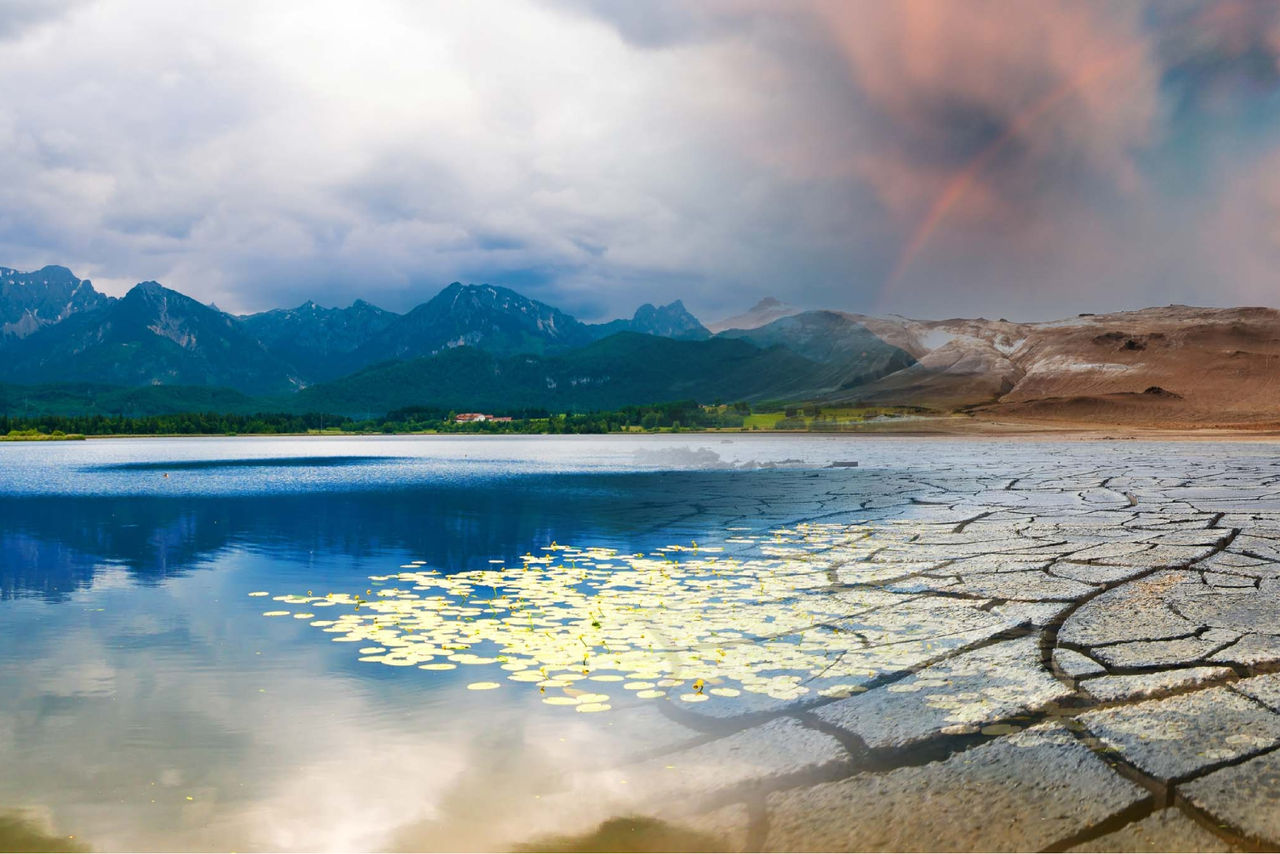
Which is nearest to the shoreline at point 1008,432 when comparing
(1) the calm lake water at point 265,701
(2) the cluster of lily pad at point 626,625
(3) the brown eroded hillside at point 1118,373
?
(3) the brown eroded hillside at point 1118,373

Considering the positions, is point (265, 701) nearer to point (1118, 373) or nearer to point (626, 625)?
point (626, 625)

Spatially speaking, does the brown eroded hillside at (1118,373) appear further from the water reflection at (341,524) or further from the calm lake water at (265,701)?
the calm lake water at (265,701)

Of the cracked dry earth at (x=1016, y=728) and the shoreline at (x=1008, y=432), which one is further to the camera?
the shoreline at (x=1008, y=432)

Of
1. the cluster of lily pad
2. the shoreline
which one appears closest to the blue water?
the cluster of lily pad

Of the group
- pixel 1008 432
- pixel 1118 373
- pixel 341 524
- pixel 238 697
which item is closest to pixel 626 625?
pixel 238 697

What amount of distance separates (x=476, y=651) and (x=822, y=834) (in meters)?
4.84

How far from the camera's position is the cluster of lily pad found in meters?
7.26

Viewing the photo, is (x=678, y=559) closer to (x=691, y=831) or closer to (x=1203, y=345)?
(x=691, y=831)

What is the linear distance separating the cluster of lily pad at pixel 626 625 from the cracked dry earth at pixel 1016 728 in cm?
39

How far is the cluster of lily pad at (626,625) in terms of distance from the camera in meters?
7.26

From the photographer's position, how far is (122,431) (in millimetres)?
156000

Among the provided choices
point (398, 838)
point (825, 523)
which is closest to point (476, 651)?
point (398, 838)

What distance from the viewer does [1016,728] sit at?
571 centimetres

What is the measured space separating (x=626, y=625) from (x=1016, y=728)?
4540 mm
